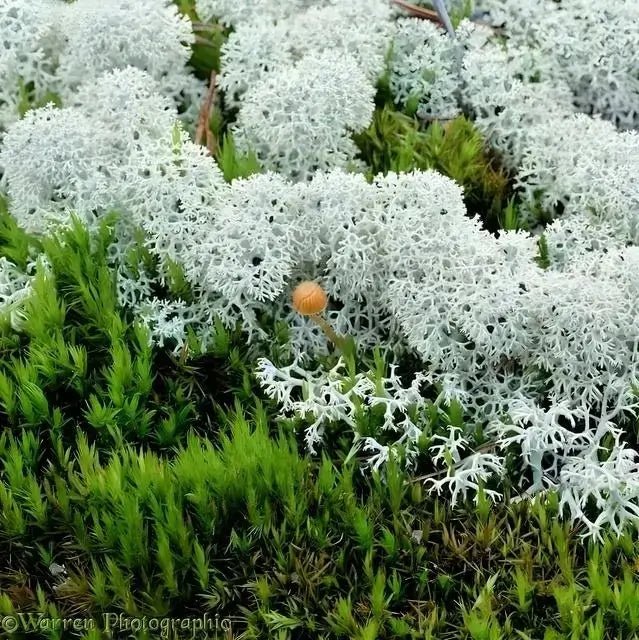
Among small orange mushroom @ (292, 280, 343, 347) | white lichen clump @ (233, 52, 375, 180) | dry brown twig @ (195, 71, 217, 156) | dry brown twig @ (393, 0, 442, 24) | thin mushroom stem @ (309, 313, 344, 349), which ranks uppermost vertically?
dry brown twig @ (393, 0, 442, 24)

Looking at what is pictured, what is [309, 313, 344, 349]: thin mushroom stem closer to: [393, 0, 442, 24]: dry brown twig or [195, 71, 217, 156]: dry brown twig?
[195, 71, 217, 156]: dry brown twig

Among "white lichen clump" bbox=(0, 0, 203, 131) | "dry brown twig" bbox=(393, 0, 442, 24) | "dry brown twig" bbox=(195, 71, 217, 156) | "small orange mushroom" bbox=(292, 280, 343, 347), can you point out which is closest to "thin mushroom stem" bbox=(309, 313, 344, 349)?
"small orange mushroom" bbox=(292, 280, 343, 347)

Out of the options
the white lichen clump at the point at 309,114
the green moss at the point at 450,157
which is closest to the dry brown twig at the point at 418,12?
the green moss at the point at 450,157

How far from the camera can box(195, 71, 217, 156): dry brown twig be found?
286 centimetres

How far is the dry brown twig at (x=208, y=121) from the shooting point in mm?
2861

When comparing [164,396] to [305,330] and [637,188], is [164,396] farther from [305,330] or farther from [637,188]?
[637,188]

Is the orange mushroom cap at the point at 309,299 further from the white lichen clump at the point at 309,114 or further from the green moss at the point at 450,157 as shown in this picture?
the green moss at the point at 450,157

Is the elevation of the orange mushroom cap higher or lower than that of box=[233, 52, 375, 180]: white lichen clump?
lower

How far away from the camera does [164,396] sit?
7.47 feet

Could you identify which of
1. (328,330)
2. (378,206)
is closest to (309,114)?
(378,206)

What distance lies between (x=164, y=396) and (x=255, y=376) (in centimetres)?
26

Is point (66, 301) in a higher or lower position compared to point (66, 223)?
lower

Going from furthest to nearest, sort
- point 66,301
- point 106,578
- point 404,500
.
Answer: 1. point 66,301
2. point 404,500
3. point 106,578

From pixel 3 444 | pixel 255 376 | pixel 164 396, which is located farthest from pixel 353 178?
pixel 3 444
